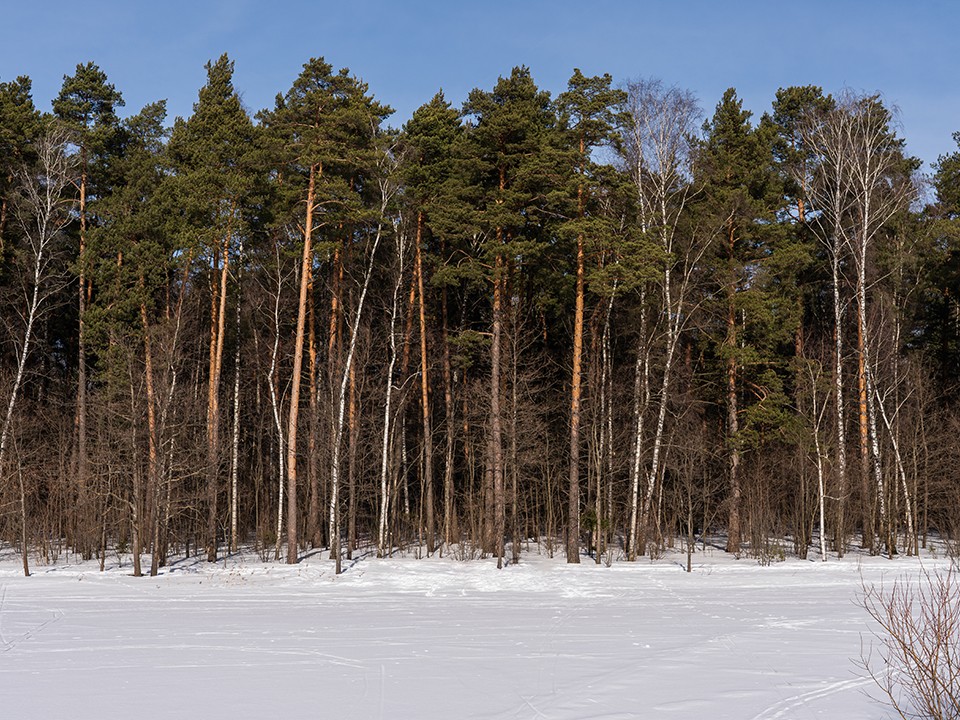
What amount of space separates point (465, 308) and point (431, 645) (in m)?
21.3

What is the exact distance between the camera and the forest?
2347cm

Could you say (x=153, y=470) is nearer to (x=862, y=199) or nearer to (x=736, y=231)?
(x=736, y=231)

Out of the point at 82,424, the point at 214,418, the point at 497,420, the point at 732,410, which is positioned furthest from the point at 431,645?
the point at 82,424

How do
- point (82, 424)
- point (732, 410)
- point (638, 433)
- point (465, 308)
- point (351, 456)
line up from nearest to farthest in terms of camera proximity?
point (351, 456) < point (638, 433) < point (82, 424) < point (732, 410) < point (465, 308)

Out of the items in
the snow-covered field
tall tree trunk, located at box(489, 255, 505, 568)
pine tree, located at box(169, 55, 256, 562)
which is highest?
pine tree, located at box(169, 55, 256, 562)

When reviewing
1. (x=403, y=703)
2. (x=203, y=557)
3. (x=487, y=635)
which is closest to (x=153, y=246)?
(x=203, y=557)

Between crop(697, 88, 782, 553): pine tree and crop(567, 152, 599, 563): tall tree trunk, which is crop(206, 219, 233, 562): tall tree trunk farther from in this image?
crop(697, 88, 782, 553): pine tree

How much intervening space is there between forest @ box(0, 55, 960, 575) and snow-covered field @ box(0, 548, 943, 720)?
3.79m

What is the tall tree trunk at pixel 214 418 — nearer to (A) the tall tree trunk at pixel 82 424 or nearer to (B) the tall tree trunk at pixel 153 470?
(B) the tall tree trunk at pixel 153 470

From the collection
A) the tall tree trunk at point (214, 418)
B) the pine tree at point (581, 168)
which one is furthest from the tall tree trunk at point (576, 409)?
the tall tree trunk at point (214, 418)

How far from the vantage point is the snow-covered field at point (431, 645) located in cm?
837

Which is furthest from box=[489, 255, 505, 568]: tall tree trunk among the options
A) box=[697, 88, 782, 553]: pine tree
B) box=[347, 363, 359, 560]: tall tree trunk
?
box=[697, 88, 782, 553]: pine tree

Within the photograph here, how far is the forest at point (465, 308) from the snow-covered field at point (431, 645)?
3.79 meters

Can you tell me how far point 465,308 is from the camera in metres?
32.0
